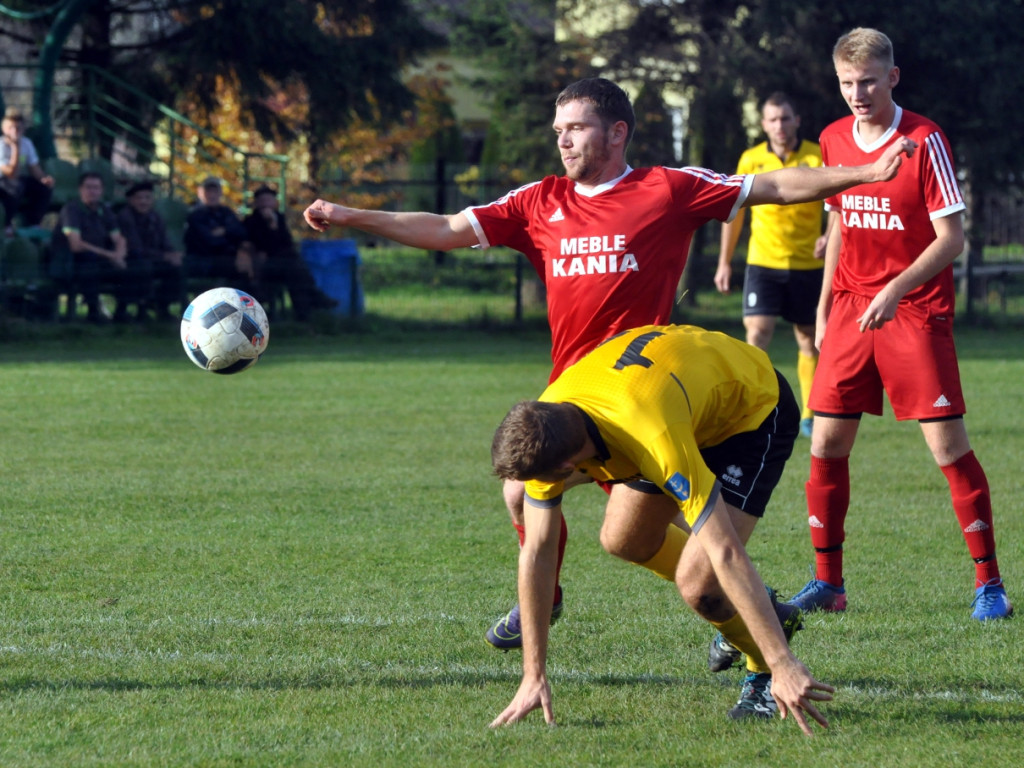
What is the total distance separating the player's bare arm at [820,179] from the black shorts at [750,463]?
689mm

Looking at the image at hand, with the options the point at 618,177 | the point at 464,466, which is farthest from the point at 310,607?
the point at 464,466

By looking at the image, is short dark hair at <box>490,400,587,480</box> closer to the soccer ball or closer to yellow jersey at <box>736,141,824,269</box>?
the soccer ball

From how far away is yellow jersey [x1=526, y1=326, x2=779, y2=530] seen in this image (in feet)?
12.6

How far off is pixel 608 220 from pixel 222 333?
176 cm

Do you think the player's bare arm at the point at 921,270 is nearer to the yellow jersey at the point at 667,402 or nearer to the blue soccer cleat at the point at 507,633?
the yellow jersey at the point at 667,402

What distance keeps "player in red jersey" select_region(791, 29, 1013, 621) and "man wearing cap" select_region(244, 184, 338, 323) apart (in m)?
13.1

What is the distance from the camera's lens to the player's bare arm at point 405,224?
4926 mm

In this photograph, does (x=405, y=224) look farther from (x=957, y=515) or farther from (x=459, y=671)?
(x=957, y=515)

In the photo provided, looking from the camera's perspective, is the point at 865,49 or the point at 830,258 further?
the point at 830,258

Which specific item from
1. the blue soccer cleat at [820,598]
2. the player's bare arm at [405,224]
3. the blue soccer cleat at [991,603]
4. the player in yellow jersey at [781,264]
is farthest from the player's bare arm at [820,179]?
the player in yellow jersey at [781,264]

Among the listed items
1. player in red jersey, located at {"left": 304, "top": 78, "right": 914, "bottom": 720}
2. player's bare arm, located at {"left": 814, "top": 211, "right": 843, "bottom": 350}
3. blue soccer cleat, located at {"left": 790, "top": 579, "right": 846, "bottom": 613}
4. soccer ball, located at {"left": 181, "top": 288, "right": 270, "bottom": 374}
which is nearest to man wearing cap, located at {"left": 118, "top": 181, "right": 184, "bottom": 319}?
soccer ball, located at {"left": 181, "top": 288, "right": 270, "bottom": 374}

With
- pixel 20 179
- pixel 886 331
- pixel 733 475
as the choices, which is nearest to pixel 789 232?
pixel 886 331

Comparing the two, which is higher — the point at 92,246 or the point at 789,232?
the point at 789,232

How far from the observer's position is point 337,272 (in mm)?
19594
